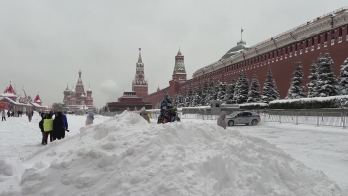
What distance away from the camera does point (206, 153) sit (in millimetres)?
5191

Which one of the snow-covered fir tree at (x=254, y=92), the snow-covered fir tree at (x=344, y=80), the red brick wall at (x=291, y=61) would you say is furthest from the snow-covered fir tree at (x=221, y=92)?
the snow-covered fir tree at (x=344, y=80)

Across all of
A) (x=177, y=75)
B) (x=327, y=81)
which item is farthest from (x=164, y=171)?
(x=177, y=75)

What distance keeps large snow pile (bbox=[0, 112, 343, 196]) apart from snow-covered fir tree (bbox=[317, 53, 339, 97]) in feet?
76.8

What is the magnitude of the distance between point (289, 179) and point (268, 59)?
44.8 m

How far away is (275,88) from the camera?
36.8 meters

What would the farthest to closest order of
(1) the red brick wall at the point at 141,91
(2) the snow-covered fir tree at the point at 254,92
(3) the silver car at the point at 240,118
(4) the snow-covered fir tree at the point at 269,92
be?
(1) the red brick wall at the point at 141,91
(2) the snow-covered fir tree at the point at 254,92
(4) the snow-covered fir tree at the point at 269,92
(3) the silver car at the point at 240,118

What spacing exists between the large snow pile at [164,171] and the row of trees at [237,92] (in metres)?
30.9

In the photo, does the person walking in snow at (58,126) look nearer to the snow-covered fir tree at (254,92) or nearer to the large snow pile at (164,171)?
the large snow pile at (164,171)

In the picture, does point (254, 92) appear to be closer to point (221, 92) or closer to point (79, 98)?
point (221, 92)

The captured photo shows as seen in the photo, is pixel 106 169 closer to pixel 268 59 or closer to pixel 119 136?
pixel 119 136

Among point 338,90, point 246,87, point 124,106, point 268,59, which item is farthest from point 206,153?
point 124,106

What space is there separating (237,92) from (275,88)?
5126mm

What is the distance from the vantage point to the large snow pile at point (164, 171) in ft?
14.1

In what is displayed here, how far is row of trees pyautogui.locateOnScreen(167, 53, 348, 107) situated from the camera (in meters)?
26.5
